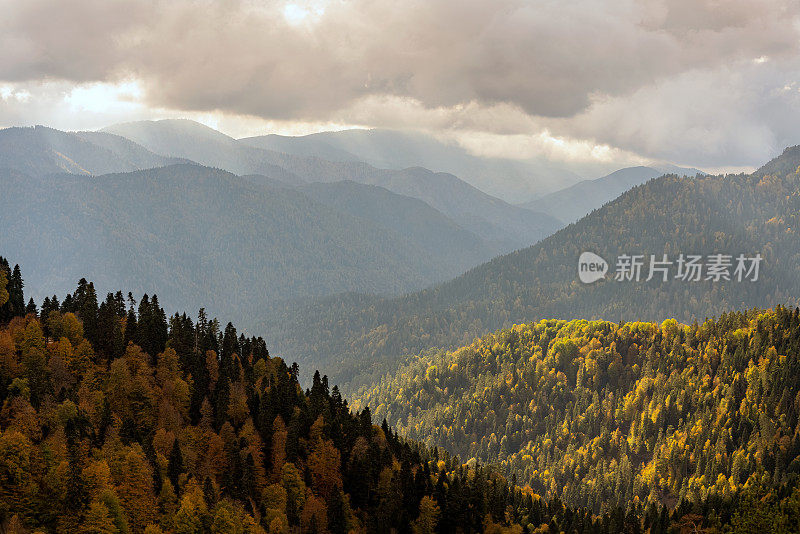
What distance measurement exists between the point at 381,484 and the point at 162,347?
57108 mm

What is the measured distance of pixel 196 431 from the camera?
137 meters

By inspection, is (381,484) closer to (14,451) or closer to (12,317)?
(14,451)

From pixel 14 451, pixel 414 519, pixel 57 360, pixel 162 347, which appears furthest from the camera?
pixel 162 347

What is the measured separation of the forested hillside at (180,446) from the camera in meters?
106

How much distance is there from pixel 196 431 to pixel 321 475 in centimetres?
2697

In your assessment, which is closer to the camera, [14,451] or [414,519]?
[14,451]

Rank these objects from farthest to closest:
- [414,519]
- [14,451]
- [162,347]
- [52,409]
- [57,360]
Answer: [162,347], [414,519], [57,360], [52,409], [14,451]

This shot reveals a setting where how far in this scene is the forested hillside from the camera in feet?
346

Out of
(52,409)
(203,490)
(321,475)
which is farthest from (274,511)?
(52,409)

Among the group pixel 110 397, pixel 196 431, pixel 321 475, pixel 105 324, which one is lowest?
pixel 321 475

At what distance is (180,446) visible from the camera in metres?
128

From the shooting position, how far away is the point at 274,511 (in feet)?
398

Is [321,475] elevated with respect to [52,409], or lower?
lower

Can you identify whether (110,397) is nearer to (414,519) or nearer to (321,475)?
(321,475)
